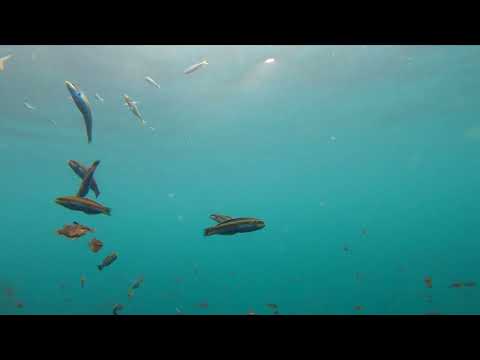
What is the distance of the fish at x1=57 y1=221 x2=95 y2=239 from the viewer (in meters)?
5.11

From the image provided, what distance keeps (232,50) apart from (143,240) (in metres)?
126

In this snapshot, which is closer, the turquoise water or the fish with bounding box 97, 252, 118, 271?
the fish with bounding box 97, 252, 118, 271

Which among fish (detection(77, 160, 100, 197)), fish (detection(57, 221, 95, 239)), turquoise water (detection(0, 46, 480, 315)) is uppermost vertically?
turquoise water (detection(0, 46, 480, 315))

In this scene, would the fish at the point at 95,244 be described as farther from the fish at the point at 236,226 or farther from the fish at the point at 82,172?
the fish at the point at 236,226

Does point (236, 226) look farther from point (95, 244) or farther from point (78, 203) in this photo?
point (95, 244)

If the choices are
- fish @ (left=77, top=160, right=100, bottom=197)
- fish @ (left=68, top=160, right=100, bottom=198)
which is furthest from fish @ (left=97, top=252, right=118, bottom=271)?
fish @ (left=77, top=160, right=100, bottom=197)

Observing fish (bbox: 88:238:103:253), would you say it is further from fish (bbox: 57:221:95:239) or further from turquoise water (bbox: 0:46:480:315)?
turquoise water (bbox: 0:46:480:315)

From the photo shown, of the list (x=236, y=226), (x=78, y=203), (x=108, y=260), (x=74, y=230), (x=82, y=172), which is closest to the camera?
(x=236, y=226)

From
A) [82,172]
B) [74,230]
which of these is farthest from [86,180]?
[74,230]

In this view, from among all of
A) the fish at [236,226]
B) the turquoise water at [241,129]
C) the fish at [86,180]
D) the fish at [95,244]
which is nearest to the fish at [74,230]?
the fish at [95,244]

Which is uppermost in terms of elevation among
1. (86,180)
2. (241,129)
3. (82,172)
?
(241,129)

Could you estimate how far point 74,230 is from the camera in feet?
17.1
